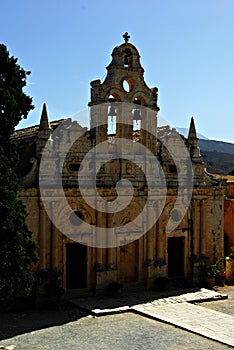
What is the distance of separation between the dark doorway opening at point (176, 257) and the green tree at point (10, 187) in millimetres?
10791

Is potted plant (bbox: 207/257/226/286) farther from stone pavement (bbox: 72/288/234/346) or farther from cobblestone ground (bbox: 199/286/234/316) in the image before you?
stone pavement (bbox: 72/288/234/346)

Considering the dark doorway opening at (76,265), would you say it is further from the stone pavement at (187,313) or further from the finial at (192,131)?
the finial at (192,131)

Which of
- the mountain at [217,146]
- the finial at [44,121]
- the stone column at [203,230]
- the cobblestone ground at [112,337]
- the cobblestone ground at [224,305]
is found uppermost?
the mountain at [217,146]

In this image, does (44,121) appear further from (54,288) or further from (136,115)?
(54,288)

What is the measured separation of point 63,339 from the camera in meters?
18.2

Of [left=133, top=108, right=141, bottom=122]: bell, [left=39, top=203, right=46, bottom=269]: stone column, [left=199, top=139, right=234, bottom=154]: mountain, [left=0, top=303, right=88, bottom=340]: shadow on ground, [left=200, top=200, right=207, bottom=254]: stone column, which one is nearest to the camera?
[left=0, top=303, right=88, bottom=340]: shadow on ground

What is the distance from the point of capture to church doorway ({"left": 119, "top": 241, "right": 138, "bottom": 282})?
83.1 feet

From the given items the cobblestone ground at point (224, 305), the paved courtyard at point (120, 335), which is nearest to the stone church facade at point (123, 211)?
the cobblestone ground at point (224, 305)

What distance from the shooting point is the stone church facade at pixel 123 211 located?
2312 cm

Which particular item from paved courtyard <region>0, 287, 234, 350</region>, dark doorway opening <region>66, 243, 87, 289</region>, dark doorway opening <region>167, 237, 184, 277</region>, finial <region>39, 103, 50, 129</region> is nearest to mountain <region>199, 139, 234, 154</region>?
dark doorway opening <region>167, 237, 184, 277</region>

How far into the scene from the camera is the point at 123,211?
24.8m

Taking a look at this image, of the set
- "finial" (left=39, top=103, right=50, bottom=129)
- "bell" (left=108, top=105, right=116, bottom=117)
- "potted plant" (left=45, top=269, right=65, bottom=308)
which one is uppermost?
"bell" (left=108, top=105, right=116, bottom=117)

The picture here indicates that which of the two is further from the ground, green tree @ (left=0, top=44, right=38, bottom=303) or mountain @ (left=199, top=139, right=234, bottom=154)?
mountain @ (left=199, top=139, right=234, bottom=154)

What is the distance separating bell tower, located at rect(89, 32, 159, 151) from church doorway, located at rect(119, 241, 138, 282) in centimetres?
543
